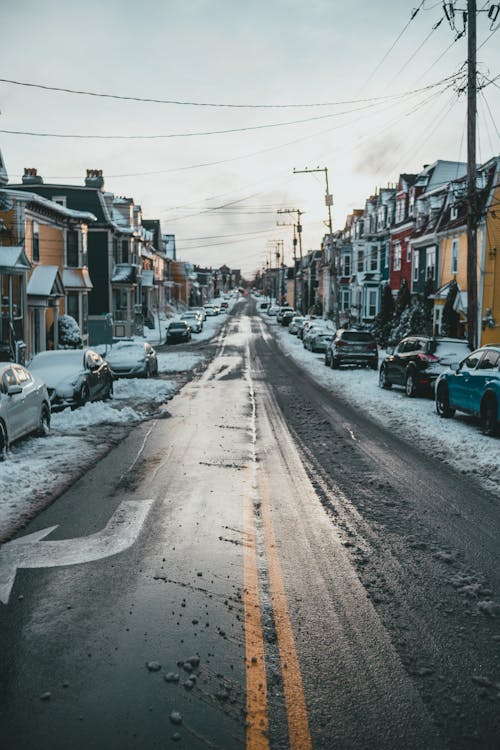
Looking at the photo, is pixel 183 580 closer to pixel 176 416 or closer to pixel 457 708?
pixel 457 708

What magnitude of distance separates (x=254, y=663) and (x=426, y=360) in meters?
15.2

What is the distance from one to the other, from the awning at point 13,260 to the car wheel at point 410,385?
15.1m

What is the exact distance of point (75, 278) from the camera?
38031 millimetres

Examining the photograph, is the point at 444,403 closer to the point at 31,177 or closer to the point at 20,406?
the point at 20,406

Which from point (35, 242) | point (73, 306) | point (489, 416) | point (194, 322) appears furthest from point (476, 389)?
point (194, 322)

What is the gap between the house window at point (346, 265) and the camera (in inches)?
2825

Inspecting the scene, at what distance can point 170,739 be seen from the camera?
3.40m

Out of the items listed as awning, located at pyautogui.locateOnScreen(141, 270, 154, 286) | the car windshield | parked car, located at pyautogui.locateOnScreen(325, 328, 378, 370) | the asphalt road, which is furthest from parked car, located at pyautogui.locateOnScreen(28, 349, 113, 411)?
awning, located at pyautogui.locateOnScreen(141, 270, 154, 286)

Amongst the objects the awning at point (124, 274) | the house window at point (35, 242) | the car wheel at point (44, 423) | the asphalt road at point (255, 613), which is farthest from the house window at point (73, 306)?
the asphalt road at point (255, 613)

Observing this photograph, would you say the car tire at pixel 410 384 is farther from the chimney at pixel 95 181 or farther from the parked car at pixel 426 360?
the chimney at pixel 95 181

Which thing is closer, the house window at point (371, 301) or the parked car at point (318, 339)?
the parked car at point (318, 339)

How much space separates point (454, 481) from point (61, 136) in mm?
19470

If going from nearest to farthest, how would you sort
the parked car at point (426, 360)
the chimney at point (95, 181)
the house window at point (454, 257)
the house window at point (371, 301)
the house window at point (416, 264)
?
1. the parked car at point (426, 360)
2. the house window at point (454, 257)
3. the house window at point (416, 264)
4. the chimney at point (95, 181)
5. the house window at point (371, 301)

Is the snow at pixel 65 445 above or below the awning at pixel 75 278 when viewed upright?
below
